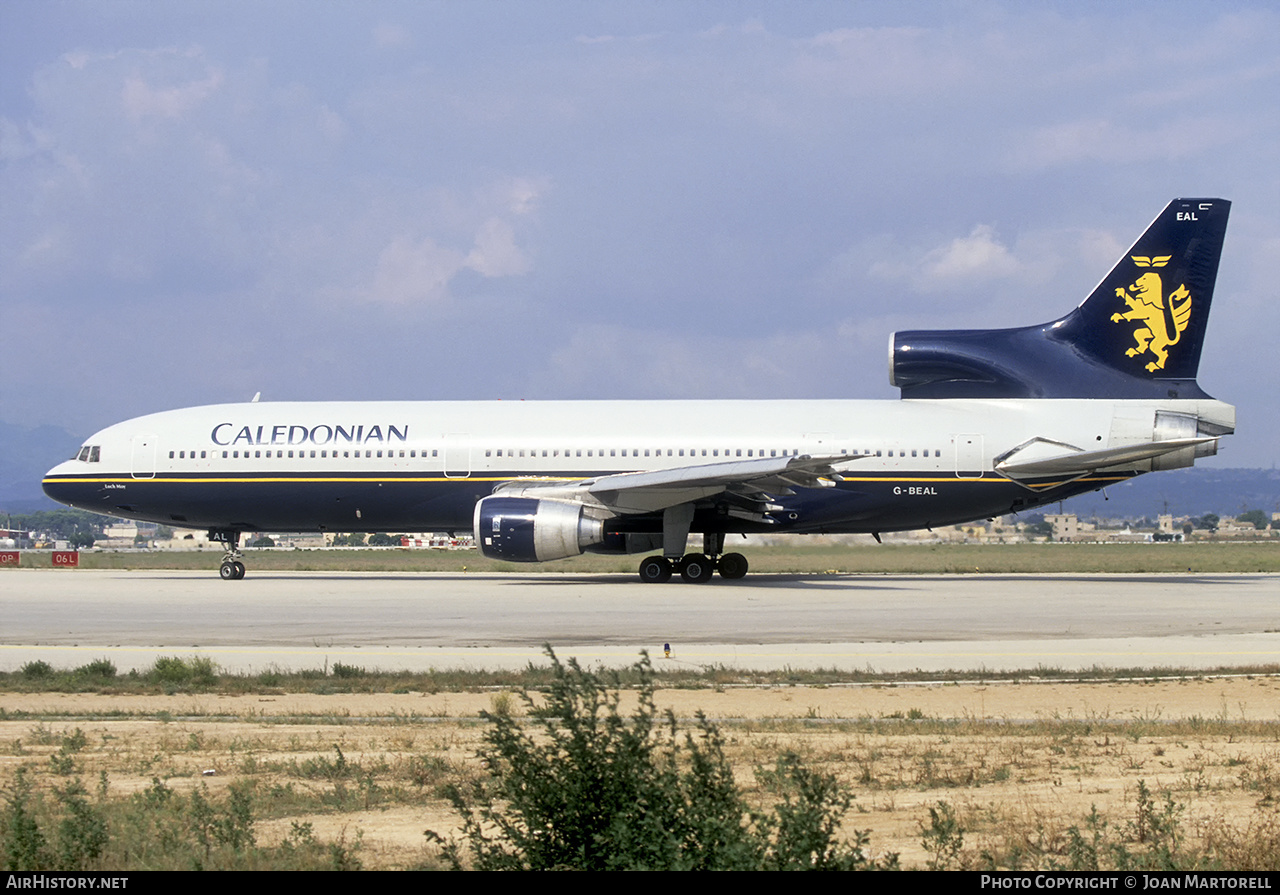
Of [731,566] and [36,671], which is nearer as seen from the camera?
[36,671]

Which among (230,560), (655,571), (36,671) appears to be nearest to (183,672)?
(36,671)

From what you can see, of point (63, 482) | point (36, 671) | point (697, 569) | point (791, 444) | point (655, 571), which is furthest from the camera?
point (63, 482)

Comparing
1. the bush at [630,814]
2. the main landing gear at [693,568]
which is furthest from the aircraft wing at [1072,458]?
the bush at [630,814]

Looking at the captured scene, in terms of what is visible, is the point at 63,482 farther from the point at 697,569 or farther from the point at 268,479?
the point at 697,569

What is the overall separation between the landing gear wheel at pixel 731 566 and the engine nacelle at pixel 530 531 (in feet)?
13.2

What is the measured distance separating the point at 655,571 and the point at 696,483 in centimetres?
333

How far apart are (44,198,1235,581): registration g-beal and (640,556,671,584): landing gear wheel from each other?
102mm

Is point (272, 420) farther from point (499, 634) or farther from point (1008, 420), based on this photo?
point (1008, 420)

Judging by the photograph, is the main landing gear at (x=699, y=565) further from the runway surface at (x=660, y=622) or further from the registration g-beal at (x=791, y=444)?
the runway surface at (x=660, y=622)

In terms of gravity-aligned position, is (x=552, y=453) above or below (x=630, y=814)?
above

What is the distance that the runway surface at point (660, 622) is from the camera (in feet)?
53.6

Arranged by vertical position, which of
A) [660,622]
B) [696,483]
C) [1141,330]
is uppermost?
[1141,330]

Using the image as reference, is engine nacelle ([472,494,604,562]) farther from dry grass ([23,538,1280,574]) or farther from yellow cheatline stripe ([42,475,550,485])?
dry grass ([23,538,1280,574])

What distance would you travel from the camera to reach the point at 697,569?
30.2 m
